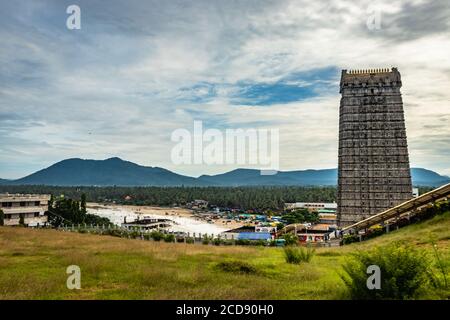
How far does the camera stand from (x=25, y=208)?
79.7 meters

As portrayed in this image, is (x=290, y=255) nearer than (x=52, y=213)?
Yes

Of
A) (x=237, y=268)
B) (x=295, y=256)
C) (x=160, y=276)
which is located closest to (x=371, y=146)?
(x=295, y=256)

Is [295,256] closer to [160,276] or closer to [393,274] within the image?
[160,276]

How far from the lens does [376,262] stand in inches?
491

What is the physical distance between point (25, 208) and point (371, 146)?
63381 mm

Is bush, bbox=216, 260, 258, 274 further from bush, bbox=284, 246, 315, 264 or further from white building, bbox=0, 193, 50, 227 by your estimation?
white building, bbox=0, 193, 50, 227

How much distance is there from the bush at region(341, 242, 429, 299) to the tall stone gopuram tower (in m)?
54.0

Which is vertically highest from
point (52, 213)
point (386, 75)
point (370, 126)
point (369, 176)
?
point (386, 75)

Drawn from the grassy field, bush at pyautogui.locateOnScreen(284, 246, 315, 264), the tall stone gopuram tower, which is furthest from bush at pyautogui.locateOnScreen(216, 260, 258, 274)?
the tall stone gopuram tower

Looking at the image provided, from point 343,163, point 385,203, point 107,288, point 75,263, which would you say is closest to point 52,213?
point 343,163

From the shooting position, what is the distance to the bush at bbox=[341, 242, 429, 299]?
1188cm

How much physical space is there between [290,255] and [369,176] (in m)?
47.2

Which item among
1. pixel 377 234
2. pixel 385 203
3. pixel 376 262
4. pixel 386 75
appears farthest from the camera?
pixel 386 75
